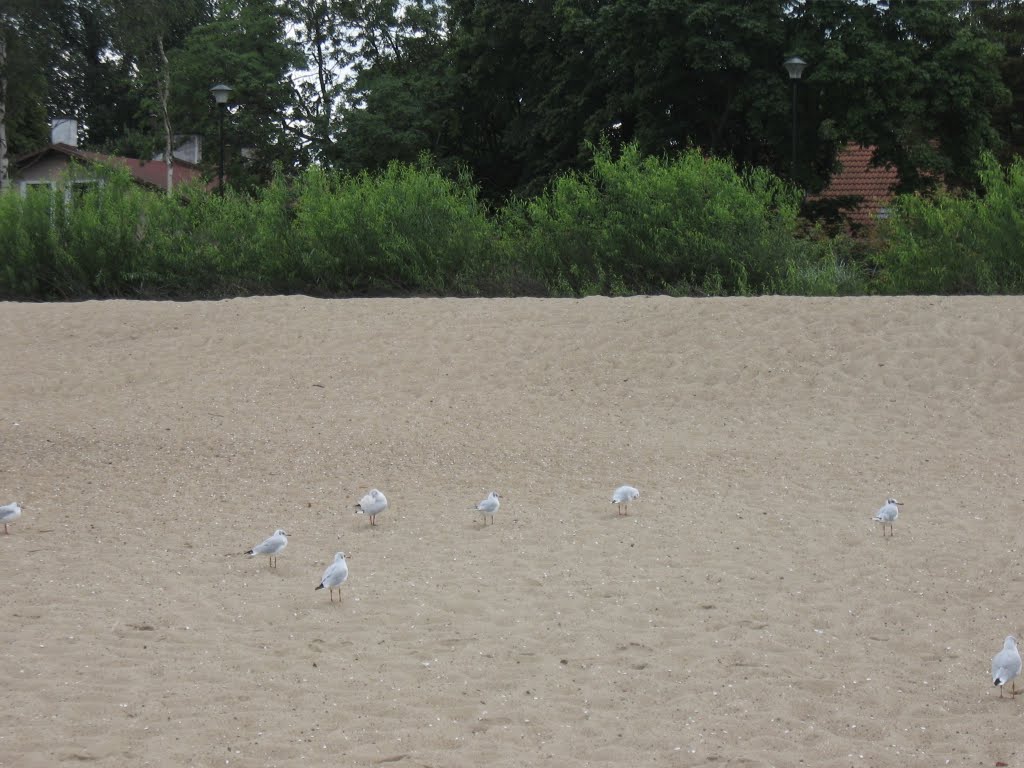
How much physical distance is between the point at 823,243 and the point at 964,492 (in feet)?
35.4

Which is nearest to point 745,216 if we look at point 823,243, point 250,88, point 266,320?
point 823,243

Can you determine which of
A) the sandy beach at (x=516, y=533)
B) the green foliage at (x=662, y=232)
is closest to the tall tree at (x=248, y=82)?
the green foliage at (x=662, y=232)

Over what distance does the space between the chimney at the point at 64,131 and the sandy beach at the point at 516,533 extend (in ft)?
115

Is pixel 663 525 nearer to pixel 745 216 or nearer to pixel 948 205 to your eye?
pixel 745 216

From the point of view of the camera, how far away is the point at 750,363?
580 inches

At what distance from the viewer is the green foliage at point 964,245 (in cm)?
1789

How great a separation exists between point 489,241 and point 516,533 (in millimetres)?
12073

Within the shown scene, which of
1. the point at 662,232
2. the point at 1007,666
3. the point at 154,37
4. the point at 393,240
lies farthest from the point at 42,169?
the point at 1007,666

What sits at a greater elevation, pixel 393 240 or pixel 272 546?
pixel 393 240

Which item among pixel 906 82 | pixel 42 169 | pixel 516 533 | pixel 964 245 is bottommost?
pixel 516 533

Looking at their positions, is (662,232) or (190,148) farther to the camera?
(190,148)

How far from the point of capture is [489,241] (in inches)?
826

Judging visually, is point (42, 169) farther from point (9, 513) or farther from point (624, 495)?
point (624, 495)

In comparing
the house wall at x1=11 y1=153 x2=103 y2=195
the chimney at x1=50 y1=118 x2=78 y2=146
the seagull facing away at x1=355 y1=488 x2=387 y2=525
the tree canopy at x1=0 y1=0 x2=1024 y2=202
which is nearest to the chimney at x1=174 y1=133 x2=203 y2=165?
the tree canopy at x1=0 y1=0 x2=1024 y2=202
